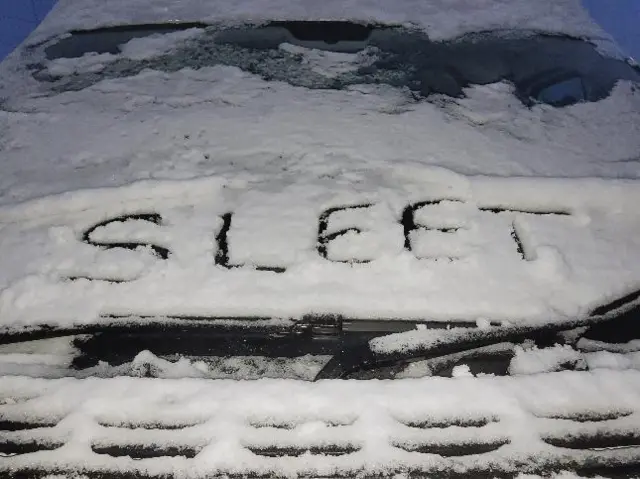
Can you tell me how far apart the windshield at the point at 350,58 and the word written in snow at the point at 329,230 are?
63cm

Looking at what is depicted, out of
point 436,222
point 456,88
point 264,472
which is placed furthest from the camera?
point 456,88

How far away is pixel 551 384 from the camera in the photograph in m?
0.99

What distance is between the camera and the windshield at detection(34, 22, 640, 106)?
6.08 ft

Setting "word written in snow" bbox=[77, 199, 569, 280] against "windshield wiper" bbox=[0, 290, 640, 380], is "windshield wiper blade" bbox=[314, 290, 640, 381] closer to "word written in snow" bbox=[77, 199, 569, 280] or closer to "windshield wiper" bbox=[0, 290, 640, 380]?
"windshield wiper" bbox=[0, 290, 640, 380]

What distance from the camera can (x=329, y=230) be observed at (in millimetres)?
1273

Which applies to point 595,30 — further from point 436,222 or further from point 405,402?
point 405,402

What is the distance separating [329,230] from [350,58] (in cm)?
102

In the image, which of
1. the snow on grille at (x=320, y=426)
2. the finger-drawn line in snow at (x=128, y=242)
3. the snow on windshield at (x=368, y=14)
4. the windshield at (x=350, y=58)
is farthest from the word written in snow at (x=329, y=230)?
the snow on windshield at (x=368, y=14)

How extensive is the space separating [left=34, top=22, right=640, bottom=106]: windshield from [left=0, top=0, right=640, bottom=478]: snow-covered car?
0.06 feet

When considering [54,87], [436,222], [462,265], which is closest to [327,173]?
[436,222]

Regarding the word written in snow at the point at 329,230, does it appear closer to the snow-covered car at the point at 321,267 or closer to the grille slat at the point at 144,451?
the snow-covered car at the point at 321,267

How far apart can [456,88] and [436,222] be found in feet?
2.45

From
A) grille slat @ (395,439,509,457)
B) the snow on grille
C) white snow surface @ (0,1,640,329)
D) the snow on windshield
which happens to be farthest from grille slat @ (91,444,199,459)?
the snow on windshield

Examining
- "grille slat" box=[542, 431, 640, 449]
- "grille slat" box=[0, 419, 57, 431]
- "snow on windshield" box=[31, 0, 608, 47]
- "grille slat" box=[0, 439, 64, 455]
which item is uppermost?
"snow on windshield" box=[31, 0, 608, 47]
